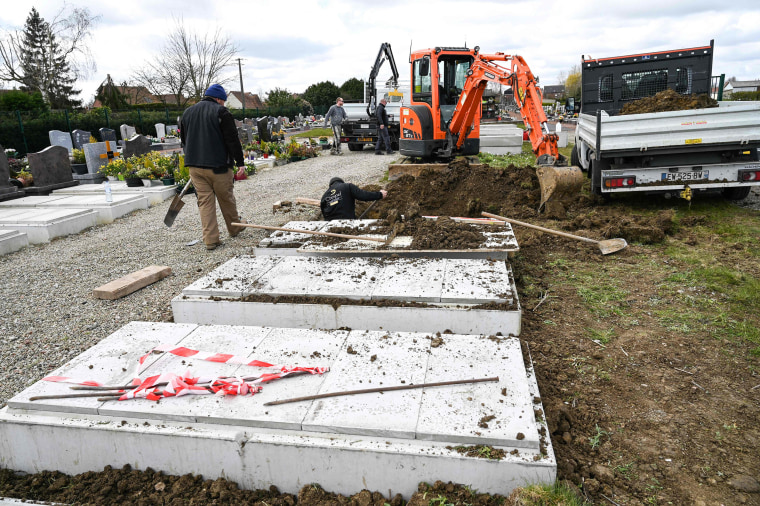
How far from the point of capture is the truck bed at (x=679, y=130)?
6621 millimetres

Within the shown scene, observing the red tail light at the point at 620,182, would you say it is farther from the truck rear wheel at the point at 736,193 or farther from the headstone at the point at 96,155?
the headstone at the point at 96,155

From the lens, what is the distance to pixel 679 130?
6.72m

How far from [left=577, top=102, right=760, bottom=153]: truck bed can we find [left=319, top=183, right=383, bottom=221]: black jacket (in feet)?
11.5

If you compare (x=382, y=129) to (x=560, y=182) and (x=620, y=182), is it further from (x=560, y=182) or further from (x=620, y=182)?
(x=620, y=182)

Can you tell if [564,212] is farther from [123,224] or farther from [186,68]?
[186,68]

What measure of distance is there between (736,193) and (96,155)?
45.4 feet

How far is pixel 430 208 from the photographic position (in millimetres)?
8180

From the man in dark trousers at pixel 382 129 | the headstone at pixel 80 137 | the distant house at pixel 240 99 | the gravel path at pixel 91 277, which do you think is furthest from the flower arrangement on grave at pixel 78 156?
the distant house at pixel 240 99

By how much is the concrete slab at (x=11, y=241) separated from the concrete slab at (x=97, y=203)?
1465mm

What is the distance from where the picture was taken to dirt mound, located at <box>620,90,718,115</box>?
7.71 m

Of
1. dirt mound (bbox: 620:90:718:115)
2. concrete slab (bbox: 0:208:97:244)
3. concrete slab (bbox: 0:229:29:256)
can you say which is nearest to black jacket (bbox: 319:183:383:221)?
concrete slab (bbox: 0:208:97:244)

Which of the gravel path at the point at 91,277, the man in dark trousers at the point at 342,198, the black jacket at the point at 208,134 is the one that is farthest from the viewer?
the black jacket at the point at 208,134

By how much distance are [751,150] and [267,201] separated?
8161mm

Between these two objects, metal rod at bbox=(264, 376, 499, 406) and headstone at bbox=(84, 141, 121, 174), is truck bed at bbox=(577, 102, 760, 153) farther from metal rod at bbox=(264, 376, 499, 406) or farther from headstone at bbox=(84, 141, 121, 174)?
headstone at bbox=(84, 141, 121, 174)
